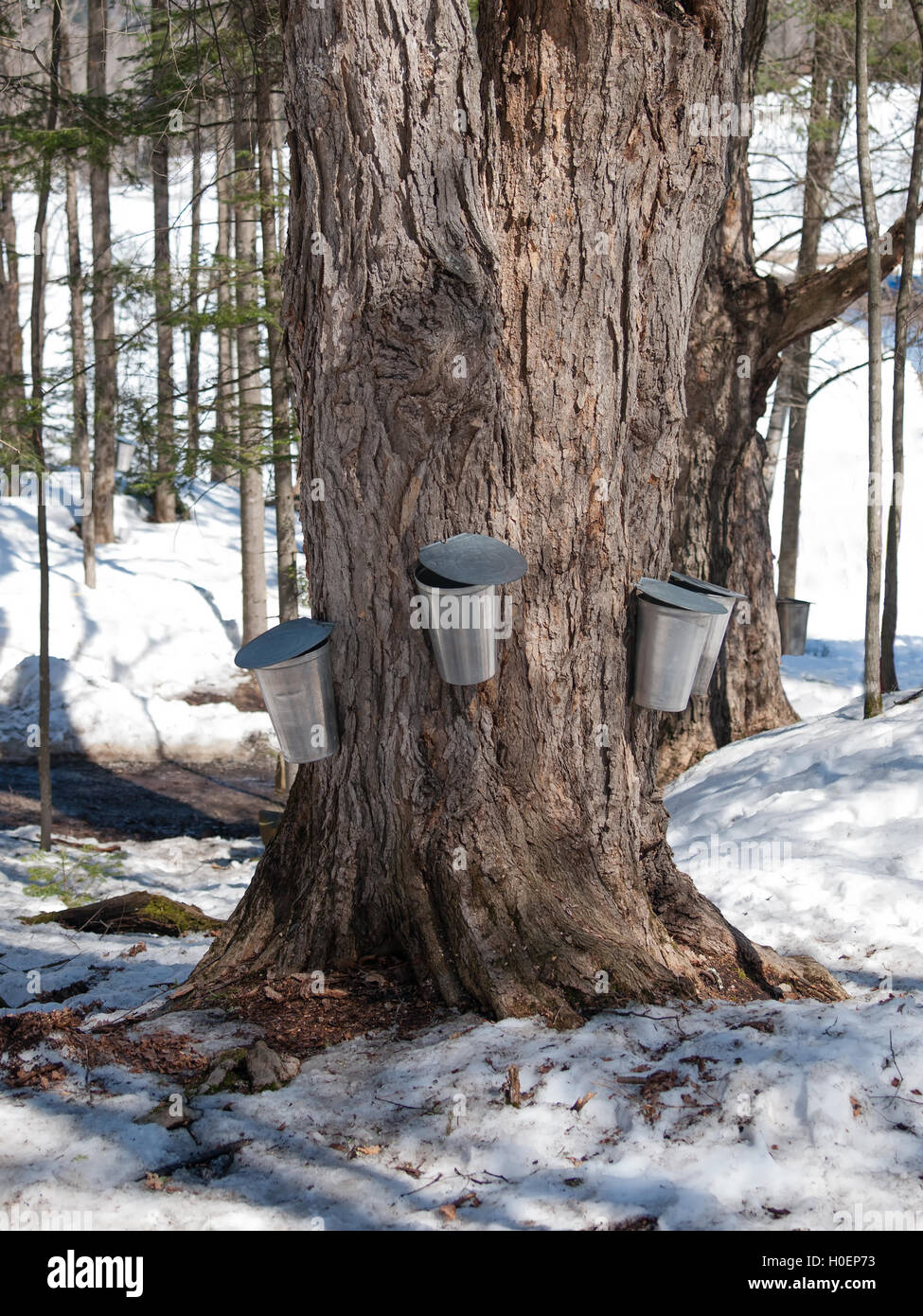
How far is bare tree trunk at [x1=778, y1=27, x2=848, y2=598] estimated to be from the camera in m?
12.6

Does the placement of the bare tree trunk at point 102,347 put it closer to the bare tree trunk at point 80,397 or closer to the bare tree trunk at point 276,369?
the bare tree trunk at point 80,397

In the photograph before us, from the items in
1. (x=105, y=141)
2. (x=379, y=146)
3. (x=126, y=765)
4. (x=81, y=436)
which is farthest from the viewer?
(x=81, y=436)

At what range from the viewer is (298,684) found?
3.12m

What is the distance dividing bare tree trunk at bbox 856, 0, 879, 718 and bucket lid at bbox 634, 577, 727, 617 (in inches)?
151

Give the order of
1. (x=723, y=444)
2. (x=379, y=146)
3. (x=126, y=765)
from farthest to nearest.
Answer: (x=126, y=765), (x=723, y=444), (x=379, y=146)

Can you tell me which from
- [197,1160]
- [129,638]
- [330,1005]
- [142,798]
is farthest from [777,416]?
[197,1160]

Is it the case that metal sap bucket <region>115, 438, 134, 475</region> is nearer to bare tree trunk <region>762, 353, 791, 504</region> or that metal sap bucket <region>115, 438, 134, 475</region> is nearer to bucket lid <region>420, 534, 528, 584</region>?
bare tree trunk <region>762, 353, 791, 504</region>

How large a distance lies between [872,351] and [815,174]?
788cm

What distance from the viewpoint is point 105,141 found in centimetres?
835

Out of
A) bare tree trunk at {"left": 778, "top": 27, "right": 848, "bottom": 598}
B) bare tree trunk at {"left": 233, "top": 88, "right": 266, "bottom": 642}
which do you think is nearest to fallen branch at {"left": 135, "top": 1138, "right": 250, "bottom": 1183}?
bare tree trunk at {"left": 233, "top": 88, "right": 266, "bottom": 642}

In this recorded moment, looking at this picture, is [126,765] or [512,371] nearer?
[512,371]

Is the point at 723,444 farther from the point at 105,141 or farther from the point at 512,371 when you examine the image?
the point at 105,141
